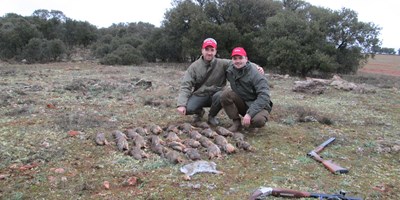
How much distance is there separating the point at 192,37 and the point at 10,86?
60.1 ft

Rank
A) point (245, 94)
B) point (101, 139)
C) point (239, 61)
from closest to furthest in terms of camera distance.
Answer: point (101, 139) < point (239, 61) < point (245, 94)

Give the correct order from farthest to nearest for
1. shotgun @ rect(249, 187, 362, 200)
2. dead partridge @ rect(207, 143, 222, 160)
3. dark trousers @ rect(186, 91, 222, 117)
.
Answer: dark trousers @ rect(186, 91, 222, 117) → dead partridge @ rect(207, 143, 222, 160) → shotgun @ rect(249, 187, 362, 200)

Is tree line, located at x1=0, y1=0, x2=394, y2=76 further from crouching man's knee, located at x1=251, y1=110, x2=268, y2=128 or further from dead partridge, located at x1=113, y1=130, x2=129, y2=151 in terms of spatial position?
dead partridge, located at x1=113, y1=130, x2=129, y2=151

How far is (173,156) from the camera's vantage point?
5.04 meters

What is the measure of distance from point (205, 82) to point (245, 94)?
832 millimetres

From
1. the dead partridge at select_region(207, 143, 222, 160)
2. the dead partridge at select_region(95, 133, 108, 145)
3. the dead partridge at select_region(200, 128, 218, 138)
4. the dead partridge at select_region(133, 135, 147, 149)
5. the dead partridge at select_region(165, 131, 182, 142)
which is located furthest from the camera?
the dead partridge at select_region(200, 128, 218, 138)

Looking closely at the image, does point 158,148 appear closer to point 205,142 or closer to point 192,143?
point 192,143

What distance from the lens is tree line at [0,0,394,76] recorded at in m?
21.4

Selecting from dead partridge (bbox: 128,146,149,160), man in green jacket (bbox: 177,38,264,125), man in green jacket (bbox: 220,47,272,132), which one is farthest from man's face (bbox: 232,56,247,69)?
dead partridge (bbox: 128,146,149,160)

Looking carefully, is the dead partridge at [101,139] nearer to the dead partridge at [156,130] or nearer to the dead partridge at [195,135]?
the dead partridge at [156,130]

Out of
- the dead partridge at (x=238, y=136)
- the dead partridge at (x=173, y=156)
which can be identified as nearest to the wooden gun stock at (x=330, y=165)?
the dead partridge at (x=238, y=136)

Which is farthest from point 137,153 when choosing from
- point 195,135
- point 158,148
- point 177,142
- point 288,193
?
point 288,193

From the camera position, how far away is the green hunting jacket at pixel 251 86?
6.16 metres

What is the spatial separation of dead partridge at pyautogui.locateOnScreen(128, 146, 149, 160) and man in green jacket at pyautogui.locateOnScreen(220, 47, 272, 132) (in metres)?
1.77
